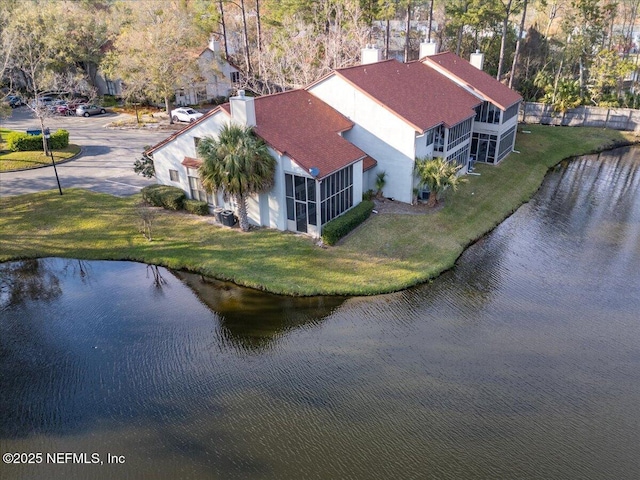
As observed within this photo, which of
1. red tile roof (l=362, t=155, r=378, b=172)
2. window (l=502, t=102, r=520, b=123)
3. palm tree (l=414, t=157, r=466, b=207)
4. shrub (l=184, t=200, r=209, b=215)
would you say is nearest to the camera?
palm tree (l=414, t=157, r=466, b=207)

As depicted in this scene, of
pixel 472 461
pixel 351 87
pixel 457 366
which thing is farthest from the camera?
pixel 351 87

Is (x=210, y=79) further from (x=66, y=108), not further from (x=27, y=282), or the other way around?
(x=27, y=282)

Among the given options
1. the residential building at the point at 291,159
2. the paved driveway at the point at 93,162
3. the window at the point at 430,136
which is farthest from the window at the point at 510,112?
the paved driveway at the point at 93,162

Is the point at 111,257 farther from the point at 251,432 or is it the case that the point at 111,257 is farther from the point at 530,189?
the point at 530,189

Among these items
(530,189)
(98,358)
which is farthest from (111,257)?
(530,189)

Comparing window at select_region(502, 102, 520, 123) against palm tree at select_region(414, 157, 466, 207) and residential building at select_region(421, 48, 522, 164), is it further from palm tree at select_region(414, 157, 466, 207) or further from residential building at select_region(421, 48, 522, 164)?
palm tree at select_region(414, 157, 466, 207)

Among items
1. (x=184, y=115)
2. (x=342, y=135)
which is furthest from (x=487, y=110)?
(x=184, y=115)

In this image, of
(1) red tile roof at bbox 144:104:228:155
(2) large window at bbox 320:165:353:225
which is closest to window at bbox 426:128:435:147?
(2) large window at bbox 320:165:353:225
